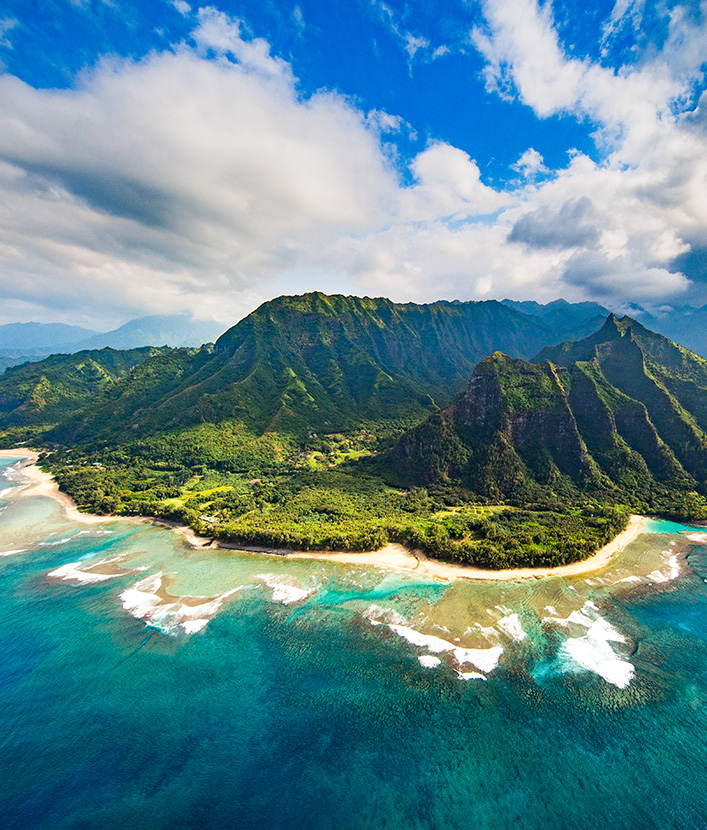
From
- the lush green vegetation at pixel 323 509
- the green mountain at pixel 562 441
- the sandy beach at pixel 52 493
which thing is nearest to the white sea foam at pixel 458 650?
the lush green vegetation at pixel 323 509

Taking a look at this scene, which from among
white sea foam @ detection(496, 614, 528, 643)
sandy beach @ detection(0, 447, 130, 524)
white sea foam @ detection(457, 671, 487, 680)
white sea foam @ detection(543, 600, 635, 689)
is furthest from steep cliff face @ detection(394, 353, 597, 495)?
sandy beach @ detection(0, 447, 130, 524)

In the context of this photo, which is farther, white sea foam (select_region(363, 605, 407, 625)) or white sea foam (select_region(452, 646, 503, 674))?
white sea foam (select_region(363, 605, 407, 625))

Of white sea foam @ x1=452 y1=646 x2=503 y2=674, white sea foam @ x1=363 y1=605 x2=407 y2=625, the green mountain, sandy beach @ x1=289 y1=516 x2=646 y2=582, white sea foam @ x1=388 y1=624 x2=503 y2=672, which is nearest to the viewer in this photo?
white sea foam @ x1=452 y1=646 x2=503 y2=674

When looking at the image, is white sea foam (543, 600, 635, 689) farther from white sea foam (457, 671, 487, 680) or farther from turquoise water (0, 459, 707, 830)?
white sea foam (457, 671, 487, 680)

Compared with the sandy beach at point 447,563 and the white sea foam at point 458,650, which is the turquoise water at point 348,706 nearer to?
the white sea foam at point 458,650

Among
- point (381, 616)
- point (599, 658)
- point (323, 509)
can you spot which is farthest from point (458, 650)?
point (323, 509)

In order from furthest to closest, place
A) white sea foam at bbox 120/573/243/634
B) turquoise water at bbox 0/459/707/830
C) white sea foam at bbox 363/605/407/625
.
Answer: white sea foam at bbox 120/573/243/634
white sea foam at bbox 363/605/407/625
turquoise water at bbox 0/459/707/830
